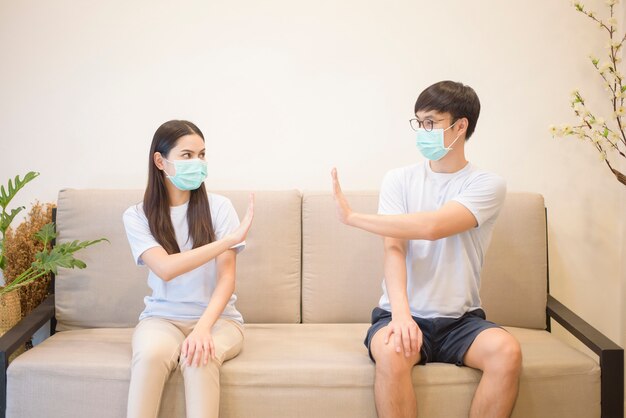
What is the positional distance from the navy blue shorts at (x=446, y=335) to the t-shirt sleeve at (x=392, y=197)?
14.5 inches

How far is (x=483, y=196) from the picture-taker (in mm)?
2020

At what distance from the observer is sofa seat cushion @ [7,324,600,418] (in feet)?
6.28

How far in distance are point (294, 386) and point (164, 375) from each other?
0.40 metres

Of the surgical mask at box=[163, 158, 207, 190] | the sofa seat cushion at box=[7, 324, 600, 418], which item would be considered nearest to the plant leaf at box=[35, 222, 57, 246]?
the sofa seat cushion at box=[7, 324, 600, 418]

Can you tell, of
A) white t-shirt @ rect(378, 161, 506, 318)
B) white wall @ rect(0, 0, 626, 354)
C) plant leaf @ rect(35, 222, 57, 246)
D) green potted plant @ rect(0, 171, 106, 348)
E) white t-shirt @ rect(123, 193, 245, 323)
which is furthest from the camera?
white wall @ rect(0, 0, 626, 354)

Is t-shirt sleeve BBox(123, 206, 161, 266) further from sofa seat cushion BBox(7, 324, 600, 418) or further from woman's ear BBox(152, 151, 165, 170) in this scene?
sofa seat cushion BBox(7, 324, 600, 418)

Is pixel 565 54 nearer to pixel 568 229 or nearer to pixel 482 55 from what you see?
pixel 482 55

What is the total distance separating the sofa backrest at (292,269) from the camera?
2.47 m

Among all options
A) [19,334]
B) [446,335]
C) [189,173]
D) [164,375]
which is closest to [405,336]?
[446,335]

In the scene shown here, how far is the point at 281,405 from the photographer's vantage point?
1.92 m

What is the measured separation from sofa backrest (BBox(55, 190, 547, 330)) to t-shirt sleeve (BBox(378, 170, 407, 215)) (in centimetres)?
39

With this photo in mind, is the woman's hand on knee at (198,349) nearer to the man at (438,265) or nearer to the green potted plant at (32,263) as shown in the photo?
the man at (438,265)

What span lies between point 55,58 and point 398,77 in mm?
1586

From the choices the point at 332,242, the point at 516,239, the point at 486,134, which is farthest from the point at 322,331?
the point at 486,134
